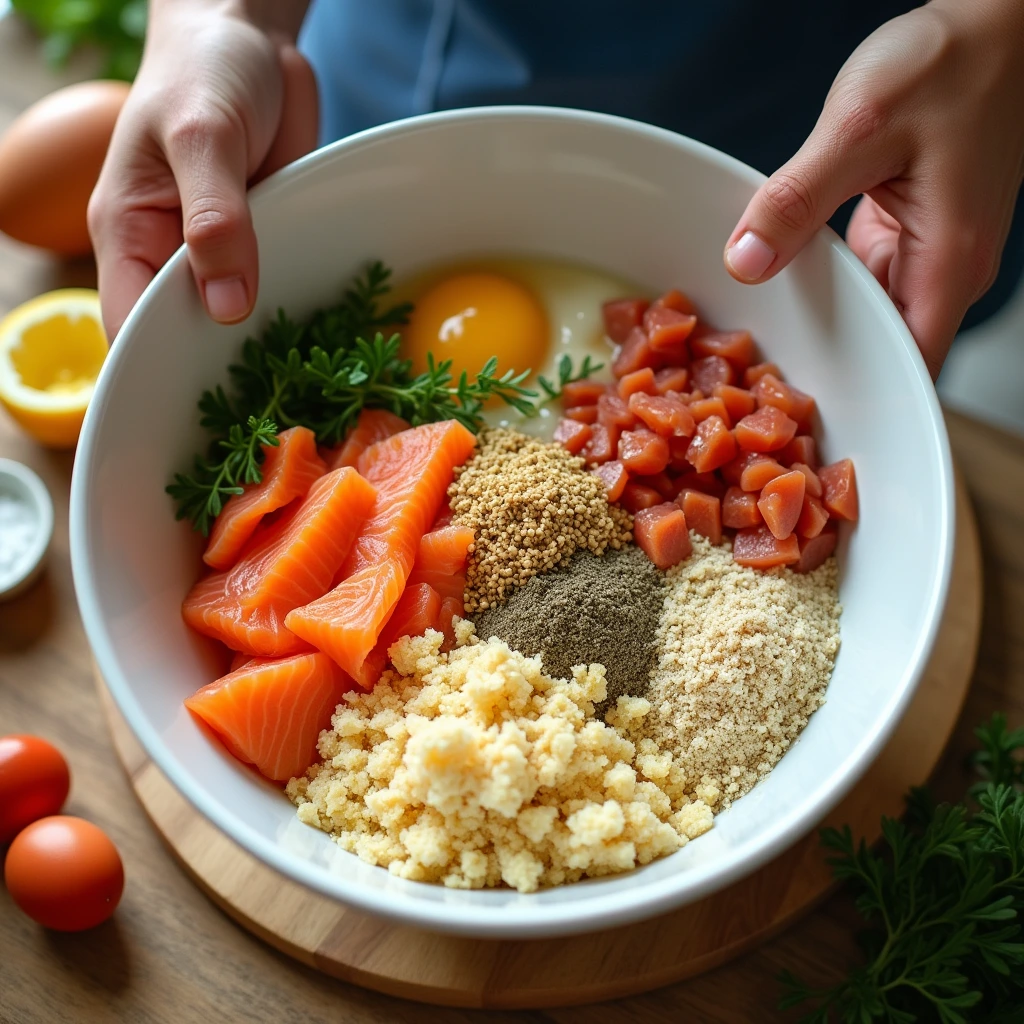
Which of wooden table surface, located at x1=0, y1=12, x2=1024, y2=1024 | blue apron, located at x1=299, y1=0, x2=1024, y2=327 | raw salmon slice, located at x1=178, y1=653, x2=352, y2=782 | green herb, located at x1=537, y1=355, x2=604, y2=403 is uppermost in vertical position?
blue apron, located at x1=299, y1=0, x2=1024, y2=327

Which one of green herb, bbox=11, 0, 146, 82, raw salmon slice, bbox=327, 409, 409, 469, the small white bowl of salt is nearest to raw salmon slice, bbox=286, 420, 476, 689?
raw salmon slice, bbox=327, 409, 409, 469

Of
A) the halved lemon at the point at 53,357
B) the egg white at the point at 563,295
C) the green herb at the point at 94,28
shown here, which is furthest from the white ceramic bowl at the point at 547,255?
the green herb at the point at 94,28

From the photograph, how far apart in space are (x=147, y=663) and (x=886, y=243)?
1490 mm

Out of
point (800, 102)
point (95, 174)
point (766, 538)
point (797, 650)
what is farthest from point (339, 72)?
point (797, 650)

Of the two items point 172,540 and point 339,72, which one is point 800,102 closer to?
point 339,72

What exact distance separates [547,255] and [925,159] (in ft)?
2.39

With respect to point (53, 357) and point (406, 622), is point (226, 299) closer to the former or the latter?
point (406, 622)

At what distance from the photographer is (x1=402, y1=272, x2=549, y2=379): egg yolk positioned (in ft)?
6.23

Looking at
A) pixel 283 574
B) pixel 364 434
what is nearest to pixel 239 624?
pixel 283 574

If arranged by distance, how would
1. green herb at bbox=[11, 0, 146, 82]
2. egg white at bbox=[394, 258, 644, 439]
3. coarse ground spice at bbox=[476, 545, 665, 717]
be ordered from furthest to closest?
green herb at bbox=[11, 0, 146, 82]
egg white at bbox=[394, 258, 644, 439]
coarse ground spice at bbox=[476, 545, 665, 717]

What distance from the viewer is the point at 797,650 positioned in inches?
60.0

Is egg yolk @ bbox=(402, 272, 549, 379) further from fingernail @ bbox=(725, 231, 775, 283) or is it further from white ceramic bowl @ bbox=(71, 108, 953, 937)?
fingernail @ bbox=(725, 231, 775, 283)

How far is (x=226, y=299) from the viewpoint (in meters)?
1.58

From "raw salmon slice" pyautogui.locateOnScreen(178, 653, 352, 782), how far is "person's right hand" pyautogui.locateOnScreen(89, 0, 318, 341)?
58 cm
